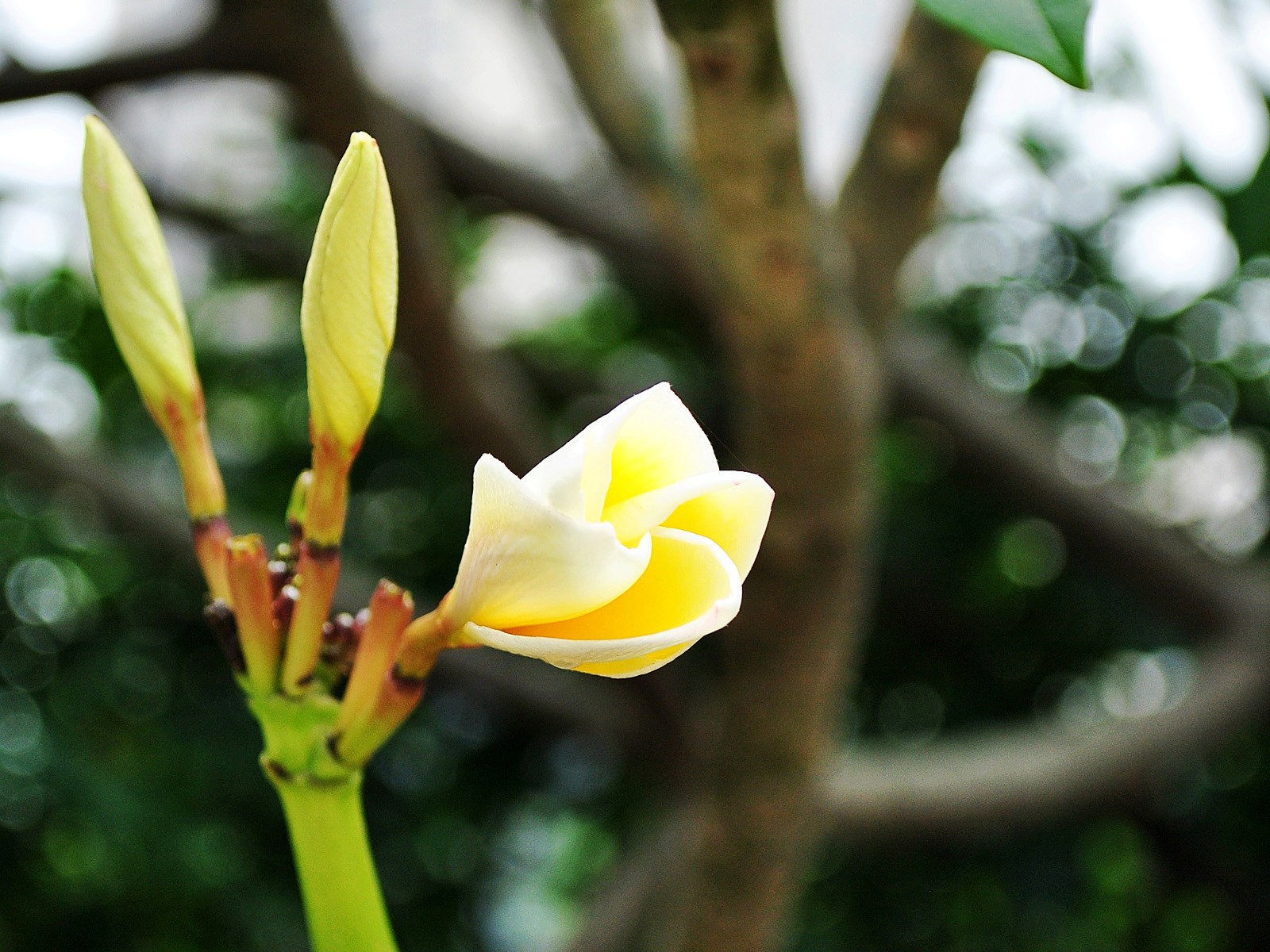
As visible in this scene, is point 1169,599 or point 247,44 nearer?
point 247,44

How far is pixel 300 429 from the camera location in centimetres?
147

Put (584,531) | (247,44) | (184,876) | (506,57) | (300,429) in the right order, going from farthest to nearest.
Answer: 1. (506,57)
2. (300,429)
3. (184,876)
4. (247,44)
5. (584,531)

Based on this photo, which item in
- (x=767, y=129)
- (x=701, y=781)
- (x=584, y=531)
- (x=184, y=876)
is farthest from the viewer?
(x=701, y=781)

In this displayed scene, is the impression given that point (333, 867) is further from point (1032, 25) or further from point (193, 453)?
point (1032, 25)

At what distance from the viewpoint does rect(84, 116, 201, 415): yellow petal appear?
0.86 feet

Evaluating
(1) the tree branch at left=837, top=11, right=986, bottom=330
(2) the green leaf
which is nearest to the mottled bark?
(1) the tree branch at left=837, top=11, right=986, bottom=330

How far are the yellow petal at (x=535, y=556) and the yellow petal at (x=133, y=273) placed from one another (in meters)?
A: 0.11

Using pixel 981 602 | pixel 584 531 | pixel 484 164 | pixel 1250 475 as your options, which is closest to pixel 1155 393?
pixel 1250 475

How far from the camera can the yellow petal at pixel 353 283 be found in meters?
0.23

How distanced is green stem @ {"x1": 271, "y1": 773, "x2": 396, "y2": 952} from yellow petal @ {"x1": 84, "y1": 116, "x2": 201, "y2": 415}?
0.10m

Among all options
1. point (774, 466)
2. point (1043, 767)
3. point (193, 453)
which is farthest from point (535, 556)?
point (1043, 767)

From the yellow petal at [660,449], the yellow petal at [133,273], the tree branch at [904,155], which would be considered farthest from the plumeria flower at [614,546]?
the tree branch at [904,155]

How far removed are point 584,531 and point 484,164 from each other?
125cm

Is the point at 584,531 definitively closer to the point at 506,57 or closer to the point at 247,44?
the point at 247,44
